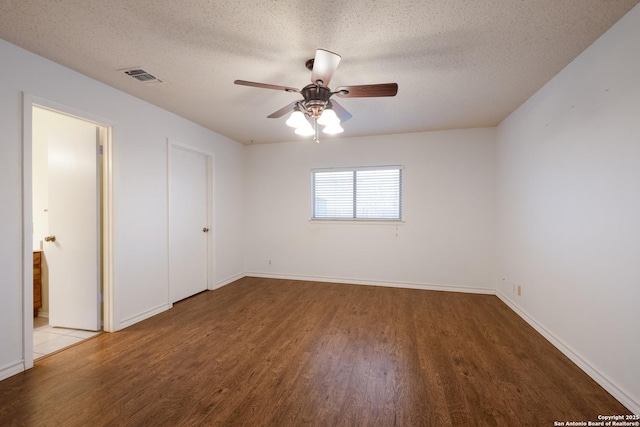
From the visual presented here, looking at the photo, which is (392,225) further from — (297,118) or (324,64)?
(324,64)

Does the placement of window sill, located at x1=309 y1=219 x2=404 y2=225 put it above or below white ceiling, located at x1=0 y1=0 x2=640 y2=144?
below

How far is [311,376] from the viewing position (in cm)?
207

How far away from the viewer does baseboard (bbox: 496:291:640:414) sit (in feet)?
5.62

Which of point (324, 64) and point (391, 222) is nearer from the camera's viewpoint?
point (324, 64)

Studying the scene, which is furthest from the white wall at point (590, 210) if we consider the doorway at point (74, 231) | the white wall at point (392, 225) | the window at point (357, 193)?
the doorway at point (74, 231)

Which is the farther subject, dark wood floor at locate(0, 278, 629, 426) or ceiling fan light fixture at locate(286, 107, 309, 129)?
ceiling fan light fixture at locate(286, 107, 309, 129)

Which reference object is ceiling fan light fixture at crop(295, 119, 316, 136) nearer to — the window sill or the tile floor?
the window sill

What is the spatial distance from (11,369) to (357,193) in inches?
167

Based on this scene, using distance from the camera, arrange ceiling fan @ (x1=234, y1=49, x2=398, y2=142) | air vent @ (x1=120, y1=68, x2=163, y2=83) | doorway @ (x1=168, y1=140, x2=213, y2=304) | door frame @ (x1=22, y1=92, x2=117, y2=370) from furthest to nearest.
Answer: doorway @ (x1=168, y1=140, x2=213, y2=304) < air vent @ (x1=120, y1=68, x2=163, y2=83) < door frame @ (x1=22, y1=92, x2=117, y2=370) < ceiling fan @ (x1=234, y1=49, x2=398, y2=142)

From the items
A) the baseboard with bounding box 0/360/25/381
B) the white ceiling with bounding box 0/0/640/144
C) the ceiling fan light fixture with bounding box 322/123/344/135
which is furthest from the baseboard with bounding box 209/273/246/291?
the ceiling fan light fixture with bounding box 322/123/344/135

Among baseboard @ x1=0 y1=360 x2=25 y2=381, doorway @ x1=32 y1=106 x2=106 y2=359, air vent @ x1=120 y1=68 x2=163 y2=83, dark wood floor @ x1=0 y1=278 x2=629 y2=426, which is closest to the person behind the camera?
dark wood floor @ x1=0 y1=278 x2=629 y2=426

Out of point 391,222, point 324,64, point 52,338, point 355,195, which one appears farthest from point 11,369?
point 391,222

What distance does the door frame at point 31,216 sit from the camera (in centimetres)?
213

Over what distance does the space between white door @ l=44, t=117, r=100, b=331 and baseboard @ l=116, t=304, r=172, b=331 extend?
0.22 m
